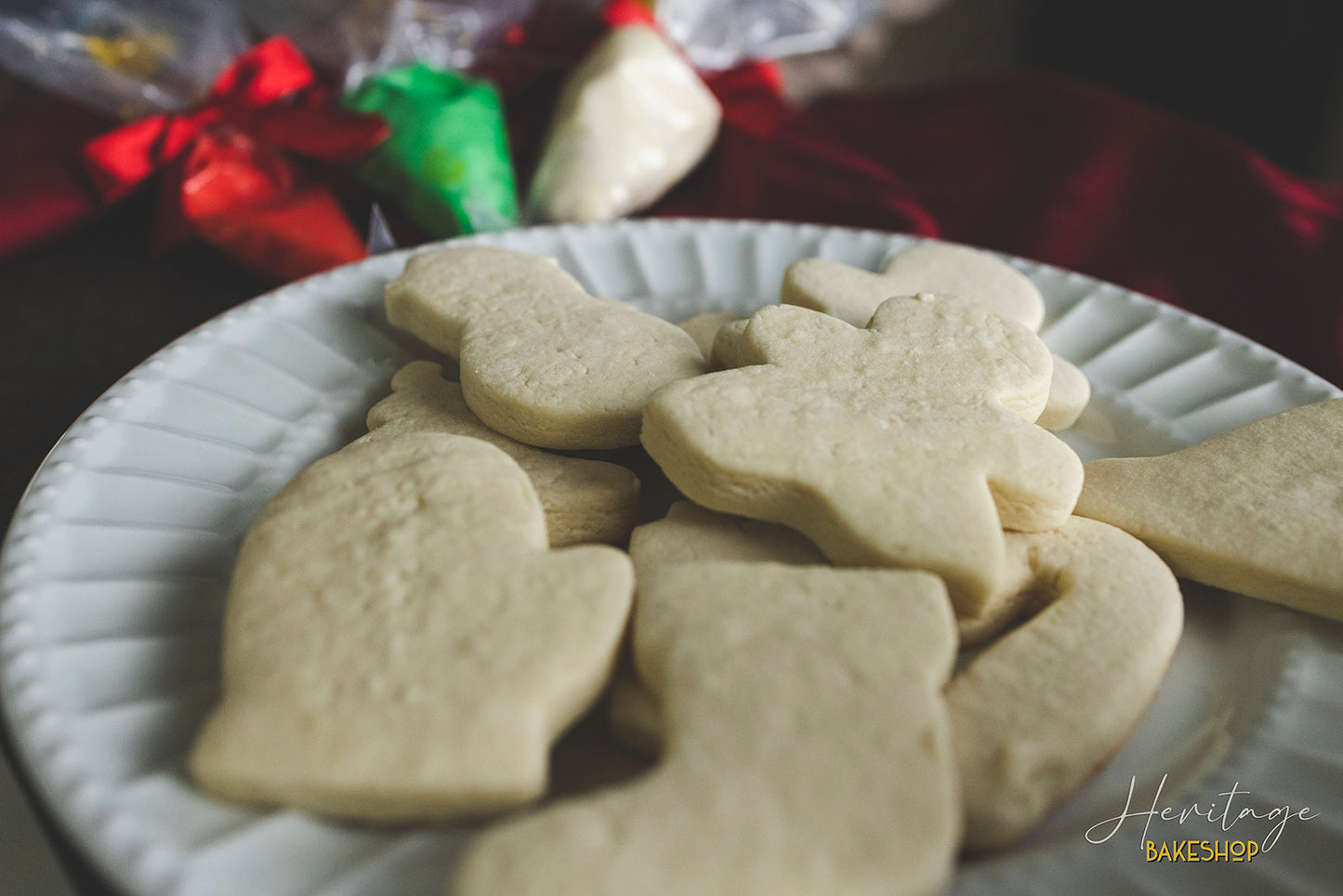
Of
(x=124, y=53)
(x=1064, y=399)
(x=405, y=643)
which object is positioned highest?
(x=124, y=53)

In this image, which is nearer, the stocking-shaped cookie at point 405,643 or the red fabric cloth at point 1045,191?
the stocking-shaped cookie at point 405,643

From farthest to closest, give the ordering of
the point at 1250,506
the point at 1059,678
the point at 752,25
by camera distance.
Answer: the point at 752,25 < the point at 1250,506 < the point at 1059,678

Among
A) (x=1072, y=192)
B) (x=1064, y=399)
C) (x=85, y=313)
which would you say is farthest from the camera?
(x=1072, y=192)

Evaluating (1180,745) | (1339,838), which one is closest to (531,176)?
(1180,745)

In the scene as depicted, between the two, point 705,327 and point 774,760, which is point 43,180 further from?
point 774,760

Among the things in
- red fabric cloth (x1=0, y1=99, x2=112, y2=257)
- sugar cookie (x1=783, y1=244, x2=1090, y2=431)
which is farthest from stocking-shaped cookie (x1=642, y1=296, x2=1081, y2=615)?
red fabric cloth (x1=0, y1=99, x2=112, y2=257)

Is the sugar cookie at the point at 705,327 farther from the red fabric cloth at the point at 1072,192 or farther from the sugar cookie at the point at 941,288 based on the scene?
the red fabric cloth at the point at 1072,192

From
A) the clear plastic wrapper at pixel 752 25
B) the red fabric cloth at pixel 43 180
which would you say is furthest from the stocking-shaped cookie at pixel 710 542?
the clear plastic wrapper at pixel 752 25

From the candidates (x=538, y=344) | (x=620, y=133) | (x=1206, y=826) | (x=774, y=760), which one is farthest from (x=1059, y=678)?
(x=620, y=133)
